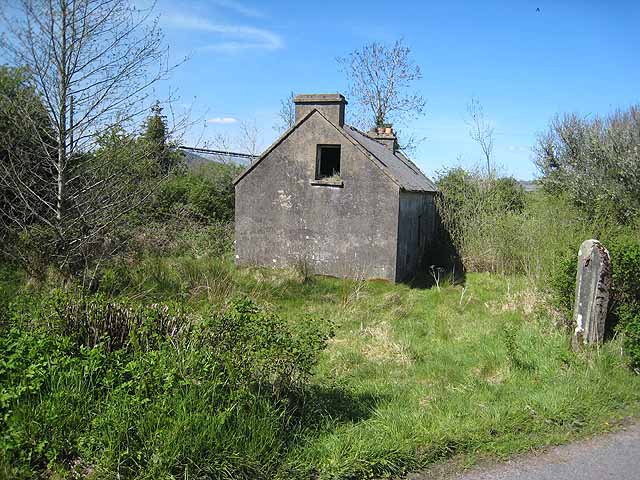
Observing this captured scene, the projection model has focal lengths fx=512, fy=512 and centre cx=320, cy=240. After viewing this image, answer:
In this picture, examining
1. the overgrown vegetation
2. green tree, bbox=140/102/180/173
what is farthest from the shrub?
green tree, bbox=140/102/180/173

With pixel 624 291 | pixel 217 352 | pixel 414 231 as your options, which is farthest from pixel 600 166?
pixel 217 352

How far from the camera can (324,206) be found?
17.6m

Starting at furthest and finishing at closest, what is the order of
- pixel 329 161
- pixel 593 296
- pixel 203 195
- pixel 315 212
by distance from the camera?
pixel 203 195 → pixel 329 161 → pixel 315 212 → pixel 593 296

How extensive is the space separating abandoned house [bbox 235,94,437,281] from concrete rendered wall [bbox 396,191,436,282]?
0.13 ft

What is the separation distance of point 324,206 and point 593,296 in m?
11.0

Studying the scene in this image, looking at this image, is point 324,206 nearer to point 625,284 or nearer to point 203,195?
point 203,195

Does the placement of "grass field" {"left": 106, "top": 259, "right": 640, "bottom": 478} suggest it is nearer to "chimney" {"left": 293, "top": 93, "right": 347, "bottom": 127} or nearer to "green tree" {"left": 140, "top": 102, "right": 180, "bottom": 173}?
"green tree" {"left": 140, "top": 102, "right": 180, "bottom": 173}

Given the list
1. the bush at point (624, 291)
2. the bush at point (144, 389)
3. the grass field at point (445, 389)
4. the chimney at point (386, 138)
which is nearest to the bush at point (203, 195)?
the chimney at point (386, 138)

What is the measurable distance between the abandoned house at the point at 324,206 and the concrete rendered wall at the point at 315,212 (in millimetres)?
33

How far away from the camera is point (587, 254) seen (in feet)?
24.7

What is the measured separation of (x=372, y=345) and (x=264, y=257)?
9.95m

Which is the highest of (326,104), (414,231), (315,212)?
(326,104)

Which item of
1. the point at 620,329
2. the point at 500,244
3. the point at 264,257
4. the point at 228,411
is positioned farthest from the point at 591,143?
the point at 228,411

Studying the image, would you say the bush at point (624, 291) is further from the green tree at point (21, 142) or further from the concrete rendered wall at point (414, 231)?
the green tree at point (21, 142)
